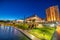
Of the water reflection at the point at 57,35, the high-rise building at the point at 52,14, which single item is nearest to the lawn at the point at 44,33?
the water reflection at the point at 57,35

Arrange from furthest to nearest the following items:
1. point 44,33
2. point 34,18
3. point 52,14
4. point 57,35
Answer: point 34,18, point 52,14, point 57,35, point 44,33

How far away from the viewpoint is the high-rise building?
36.2ft

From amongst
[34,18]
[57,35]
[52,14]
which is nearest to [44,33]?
[57,35]

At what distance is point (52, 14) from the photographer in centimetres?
1121

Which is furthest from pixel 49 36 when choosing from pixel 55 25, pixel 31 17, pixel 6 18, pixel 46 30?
pixel 6 18

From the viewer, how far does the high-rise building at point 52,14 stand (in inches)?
434

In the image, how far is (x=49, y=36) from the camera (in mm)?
9742

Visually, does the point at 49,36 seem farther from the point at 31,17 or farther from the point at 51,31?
the point at 31,17

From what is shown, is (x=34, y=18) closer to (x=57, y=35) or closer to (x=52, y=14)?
(x=52, y=14)

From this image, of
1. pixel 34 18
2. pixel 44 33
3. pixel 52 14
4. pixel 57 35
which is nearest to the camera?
pixel 44 33

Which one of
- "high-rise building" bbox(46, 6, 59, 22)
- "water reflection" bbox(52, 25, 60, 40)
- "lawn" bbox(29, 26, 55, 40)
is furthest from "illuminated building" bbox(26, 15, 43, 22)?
"water reflection" bbox(52, 25, 60, 40)

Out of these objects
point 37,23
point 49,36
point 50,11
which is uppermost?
point 50,11

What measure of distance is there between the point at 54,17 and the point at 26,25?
7.72ft

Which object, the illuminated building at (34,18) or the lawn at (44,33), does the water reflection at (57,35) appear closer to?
the lawn at (44,33)
